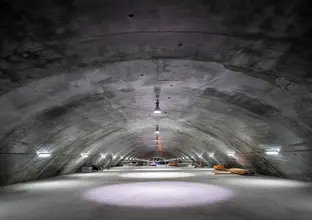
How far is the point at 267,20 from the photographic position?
5801mm

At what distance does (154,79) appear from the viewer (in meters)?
10.8

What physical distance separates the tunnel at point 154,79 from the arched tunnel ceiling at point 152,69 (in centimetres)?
4

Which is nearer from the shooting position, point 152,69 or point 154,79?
point 152,69

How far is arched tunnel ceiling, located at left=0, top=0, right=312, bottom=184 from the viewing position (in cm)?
563

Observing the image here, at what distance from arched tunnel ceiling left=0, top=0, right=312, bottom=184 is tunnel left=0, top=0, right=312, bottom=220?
0.12ft

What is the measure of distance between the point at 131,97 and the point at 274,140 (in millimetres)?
8398

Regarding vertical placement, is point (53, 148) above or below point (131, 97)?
below

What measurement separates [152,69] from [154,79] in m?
1.17

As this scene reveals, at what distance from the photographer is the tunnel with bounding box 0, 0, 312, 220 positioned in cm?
568

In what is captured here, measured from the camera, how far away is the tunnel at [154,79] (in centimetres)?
568

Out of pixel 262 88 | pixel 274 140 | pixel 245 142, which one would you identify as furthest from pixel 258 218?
pixel 245 142

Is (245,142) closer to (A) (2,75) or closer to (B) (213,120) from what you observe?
(B) (213,120)

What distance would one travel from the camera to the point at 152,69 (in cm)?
966

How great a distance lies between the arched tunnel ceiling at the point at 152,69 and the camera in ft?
18.5
